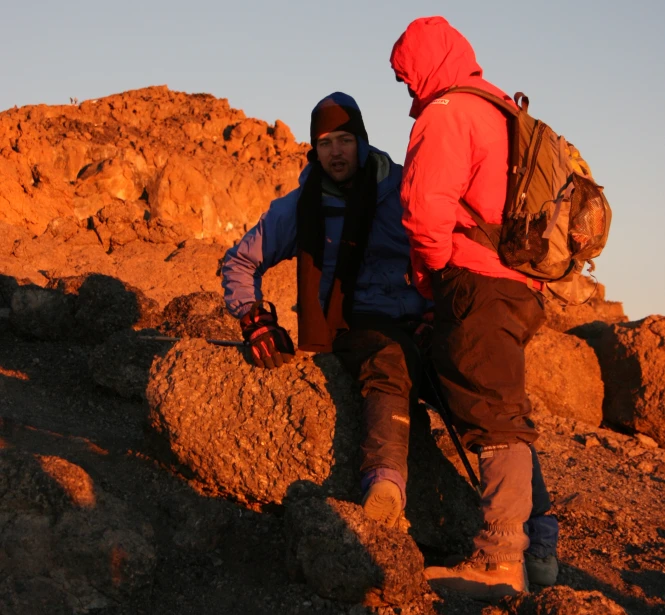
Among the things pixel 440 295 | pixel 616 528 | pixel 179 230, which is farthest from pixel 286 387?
pixel 179 230

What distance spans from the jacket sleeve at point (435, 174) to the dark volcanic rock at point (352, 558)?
1.16m

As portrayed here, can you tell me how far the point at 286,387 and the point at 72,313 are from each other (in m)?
3.35

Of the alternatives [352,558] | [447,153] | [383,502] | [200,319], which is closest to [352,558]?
[352,558]

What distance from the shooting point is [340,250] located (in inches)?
159

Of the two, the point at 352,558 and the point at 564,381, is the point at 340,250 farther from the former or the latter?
the point at 564,381

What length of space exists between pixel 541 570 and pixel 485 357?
3.39ft

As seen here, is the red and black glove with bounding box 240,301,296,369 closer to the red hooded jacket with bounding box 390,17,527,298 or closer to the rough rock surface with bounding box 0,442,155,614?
the red hooded jacket with bounding box 390,17,527,298

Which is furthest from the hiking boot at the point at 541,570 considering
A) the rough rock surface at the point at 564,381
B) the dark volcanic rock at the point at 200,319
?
the rough rock surface at the point at 564,381

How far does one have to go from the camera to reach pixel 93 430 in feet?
16.4

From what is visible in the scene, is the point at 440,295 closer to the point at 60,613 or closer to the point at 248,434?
the point at 248,434

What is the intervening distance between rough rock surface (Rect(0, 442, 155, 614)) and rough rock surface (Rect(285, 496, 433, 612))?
62cm

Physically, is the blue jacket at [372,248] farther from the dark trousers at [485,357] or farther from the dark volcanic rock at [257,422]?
the dark trousers at [485,357]

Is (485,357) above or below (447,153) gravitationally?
below

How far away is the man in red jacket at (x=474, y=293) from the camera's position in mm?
3260
